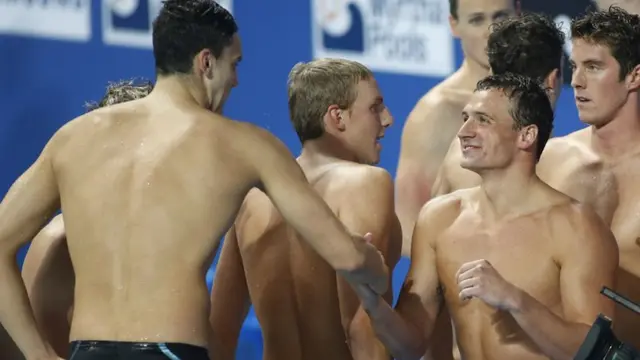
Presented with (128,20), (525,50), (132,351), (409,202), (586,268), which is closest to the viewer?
(132,351)

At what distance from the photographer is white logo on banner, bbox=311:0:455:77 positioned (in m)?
5.89

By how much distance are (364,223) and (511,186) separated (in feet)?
1.24

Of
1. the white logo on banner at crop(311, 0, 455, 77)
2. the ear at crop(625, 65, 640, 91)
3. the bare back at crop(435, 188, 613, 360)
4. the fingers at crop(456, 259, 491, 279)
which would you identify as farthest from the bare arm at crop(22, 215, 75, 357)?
the white logo on banner at crop(311, 0, 455, 77)

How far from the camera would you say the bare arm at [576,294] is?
319 cm

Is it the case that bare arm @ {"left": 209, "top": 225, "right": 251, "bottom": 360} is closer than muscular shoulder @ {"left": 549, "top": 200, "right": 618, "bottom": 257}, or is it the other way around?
muscular shoulder @ {"left": 549, "top": 200, "right": 618, "bottom": 257}

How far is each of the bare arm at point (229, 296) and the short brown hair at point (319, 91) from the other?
1.15 ft

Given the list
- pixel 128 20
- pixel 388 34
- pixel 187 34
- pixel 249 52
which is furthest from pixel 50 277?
pixel 388 34

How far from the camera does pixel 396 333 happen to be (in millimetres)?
3336

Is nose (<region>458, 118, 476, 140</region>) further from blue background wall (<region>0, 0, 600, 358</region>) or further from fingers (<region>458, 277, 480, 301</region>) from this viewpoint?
blue background wall (<region>0, 0, 600, 358</region>)

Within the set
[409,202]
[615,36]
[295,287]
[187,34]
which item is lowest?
[409,202]

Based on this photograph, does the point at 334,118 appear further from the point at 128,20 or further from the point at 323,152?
the point at 128,20

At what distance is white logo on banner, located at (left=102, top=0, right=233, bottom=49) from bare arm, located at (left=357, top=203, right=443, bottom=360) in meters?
2.13

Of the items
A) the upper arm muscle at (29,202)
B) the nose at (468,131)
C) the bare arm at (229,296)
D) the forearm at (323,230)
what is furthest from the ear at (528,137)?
the upper arm muscle at (29,202)

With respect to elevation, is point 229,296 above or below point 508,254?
below
